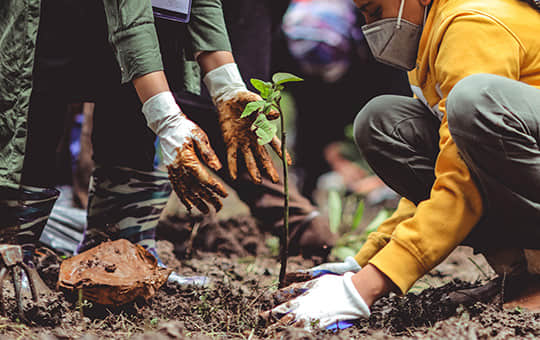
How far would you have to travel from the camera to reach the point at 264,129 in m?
1.35

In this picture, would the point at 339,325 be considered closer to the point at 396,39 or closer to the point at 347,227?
the point at 396,39

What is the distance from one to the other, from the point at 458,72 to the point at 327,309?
68 cm

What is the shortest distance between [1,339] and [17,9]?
3.46 ft

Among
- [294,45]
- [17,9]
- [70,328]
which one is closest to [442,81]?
[70,328]

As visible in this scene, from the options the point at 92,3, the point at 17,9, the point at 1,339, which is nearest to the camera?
the point at 1,339

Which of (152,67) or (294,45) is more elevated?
(152,67)

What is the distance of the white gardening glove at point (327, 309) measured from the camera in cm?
121

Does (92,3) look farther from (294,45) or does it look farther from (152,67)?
(294,45)

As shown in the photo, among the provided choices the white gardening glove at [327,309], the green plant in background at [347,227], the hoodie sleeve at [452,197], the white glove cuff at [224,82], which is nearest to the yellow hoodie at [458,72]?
the hoodie sleeve at [452,197]

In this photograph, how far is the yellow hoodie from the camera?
1.22 metres

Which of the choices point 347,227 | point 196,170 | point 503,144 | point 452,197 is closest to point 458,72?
point 503,144

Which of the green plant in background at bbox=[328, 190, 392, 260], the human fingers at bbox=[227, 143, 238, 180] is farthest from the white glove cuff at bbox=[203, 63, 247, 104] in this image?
the green plant in background at bbox=[328, 190, 392, 260]

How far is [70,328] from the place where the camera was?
4.11 feet

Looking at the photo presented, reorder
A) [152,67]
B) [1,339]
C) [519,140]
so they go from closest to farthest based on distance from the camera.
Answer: [1,339], [519,140], [152,67]
